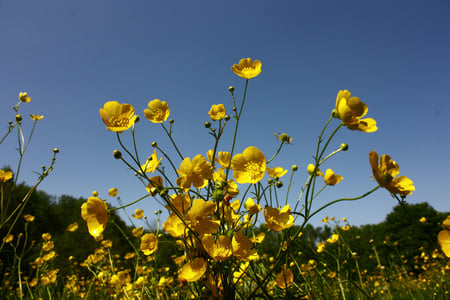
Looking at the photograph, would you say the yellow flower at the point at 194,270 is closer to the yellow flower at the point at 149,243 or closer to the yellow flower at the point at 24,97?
the yellow flower at the point at 149,243

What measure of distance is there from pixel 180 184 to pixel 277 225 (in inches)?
13.5

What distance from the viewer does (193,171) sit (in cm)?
81

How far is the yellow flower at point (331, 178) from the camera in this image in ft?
3.32

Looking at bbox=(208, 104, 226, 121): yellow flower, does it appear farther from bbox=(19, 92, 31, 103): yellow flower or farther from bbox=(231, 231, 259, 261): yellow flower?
bbox=(19, 92, 31, 103): yellow flower

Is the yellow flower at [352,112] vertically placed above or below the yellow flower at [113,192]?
below

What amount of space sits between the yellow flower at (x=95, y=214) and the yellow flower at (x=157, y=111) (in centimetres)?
38

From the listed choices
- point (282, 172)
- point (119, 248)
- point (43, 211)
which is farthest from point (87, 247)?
point (282, 172)

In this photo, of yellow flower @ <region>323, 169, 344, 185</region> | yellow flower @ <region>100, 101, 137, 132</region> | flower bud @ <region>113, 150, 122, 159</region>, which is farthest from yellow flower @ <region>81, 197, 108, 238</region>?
yellow flower @ <region>323, 169, 344, 185</region>

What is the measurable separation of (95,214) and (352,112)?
88 cm

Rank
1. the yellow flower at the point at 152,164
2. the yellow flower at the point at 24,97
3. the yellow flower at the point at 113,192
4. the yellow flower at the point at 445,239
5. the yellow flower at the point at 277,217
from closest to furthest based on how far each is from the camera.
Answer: the yellow flower at the point at 445,239 < the yellow flower at the point at 277,217 < the yellow flower at the point at 152,164 < the yellow flower at the point at 113,192 < the yellow flower at the point at 24,97

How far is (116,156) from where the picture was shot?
2.68 ft

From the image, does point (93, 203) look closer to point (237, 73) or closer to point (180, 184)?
point (180, 184)

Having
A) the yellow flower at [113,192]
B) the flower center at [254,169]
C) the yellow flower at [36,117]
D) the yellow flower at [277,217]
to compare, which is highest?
the yellow flower at [36,117]

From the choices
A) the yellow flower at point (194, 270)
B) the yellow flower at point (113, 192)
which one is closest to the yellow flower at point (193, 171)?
the yellow flower at point (194, 270)
